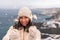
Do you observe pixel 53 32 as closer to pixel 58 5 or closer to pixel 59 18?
pixel 59 18

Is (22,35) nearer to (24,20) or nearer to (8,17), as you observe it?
(24,20)

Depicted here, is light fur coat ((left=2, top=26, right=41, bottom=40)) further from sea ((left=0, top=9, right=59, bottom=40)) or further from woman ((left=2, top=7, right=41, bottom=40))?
sea ((left=0, top=9, right=59, bottom=40))

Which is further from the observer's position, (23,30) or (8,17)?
(8,17)

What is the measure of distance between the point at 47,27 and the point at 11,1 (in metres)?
0.58

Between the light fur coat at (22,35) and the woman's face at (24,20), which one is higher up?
the woman's face at (24,20)

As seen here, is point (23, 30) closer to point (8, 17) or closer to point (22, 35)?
point (22, 35)

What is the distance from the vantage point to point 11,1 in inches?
91.0

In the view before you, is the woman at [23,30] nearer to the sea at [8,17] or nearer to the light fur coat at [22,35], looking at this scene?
the light fur coat at [22,35]

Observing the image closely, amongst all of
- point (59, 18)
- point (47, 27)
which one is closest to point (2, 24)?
point (47, 27)

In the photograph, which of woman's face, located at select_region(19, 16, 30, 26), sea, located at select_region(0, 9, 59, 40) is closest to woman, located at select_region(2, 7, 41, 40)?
woman's face, located at select_region(19, 16, 30, 26)

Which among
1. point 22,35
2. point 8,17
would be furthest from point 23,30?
point 8,17

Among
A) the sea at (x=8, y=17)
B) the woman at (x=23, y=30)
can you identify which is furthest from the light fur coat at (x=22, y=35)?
the sea at (x=8, y=17)

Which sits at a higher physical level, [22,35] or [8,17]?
[8,17]

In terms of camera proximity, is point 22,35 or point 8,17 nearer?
Result: point 22,35
